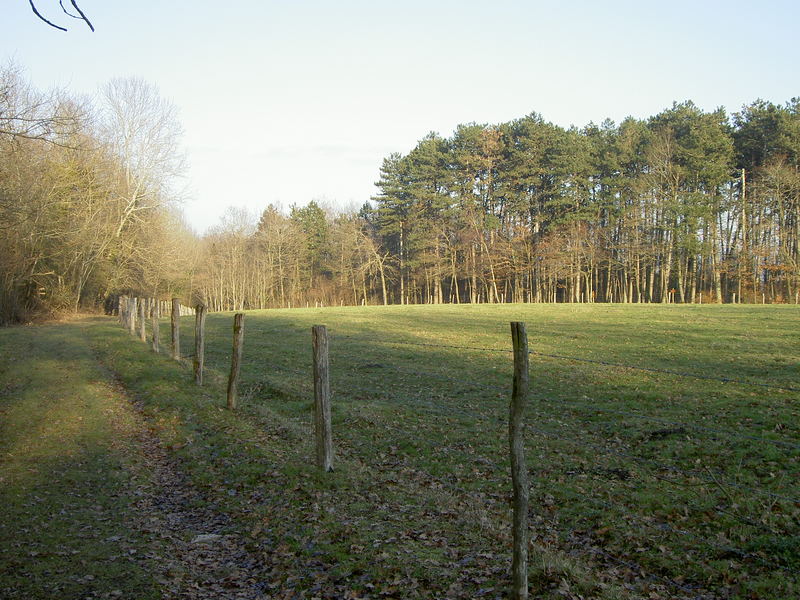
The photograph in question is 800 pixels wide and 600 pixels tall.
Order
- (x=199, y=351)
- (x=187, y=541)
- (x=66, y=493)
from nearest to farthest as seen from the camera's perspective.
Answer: (x=187, y=541) → (x=66, y=493) → (x=199, y=351)

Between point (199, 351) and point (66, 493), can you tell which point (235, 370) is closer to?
point (199, 351)

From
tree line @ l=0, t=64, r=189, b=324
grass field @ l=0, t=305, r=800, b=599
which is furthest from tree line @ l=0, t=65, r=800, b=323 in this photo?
grass field @ l=0, t=305, r=800, b=599

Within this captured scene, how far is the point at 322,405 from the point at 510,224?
63892 mm

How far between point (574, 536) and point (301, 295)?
84.1 m

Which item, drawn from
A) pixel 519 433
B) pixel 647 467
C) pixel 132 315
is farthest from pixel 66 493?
pixel 132 315

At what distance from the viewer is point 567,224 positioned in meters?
64.1

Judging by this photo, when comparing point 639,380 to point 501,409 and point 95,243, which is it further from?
point 95,243

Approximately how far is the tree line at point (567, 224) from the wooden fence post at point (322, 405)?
51.9 m

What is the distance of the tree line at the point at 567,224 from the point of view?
2131 inches

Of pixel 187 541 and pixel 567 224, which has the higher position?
pixel 567 224

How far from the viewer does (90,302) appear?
50.9 m

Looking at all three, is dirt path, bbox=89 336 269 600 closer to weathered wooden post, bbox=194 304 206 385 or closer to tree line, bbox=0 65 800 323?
weathered wooden post, bbox=194 304 206 385

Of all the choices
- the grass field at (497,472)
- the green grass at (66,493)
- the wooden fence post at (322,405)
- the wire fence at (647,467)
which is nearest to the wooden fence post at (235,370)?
the grass field at (497,472)

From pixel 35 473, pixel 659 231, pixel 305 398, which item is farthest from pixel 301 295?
pixel 35 473
